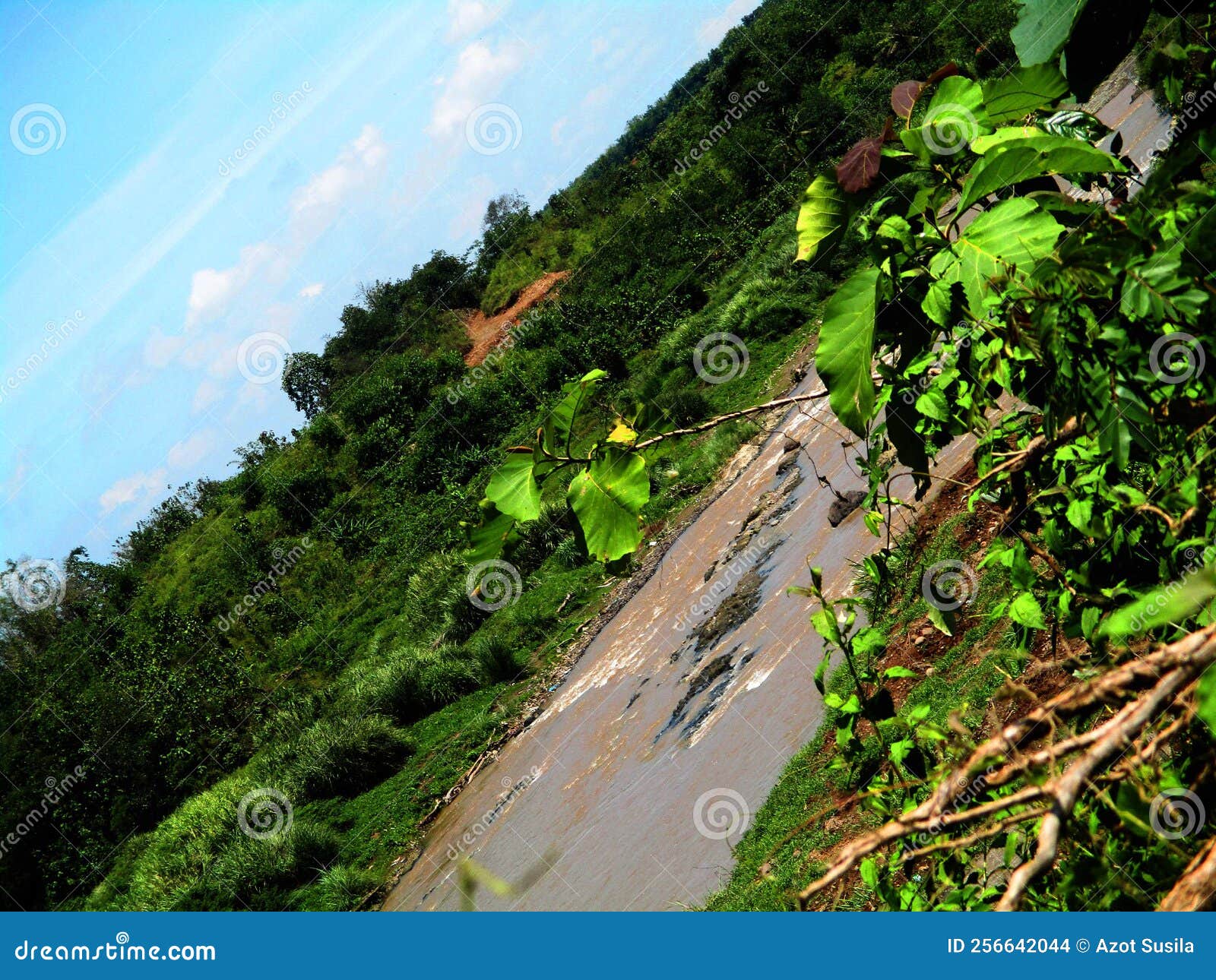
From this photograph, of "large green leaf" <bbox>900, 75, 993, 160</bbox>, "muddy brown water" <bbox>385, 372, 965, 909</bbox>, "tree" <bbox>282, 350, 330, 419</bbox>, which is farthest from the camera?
"tree" <bbox>282, 350, 330, 419</bbox>

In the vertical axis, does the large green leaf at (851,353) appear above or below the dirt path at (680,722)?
above

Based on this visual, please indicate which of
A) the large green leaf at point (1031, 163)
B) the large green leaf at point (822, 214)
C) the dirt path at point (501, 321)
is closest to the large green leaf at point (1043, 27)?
the large green leaf at point (1031, 163)

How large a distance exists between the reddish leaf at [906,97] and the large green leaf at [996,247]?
221mm

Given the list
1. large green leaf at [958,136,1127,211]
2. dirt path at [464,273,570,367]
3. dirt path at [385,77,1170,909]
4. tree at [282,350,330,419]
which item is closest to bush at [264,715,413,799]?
dirt path at [385,77,1170,909]

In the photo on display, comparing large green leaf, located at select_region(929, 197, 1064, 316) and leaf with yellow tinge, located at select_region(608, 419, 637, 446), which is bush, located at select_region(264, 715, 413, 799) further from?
large green leaf, located at select_region(929, 197, 1064, 316)

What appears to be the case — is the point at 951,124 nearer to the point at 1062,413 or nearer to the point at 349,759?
the point at 1062,413

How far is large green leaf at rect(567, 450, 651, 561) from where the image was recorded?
1.24 metres

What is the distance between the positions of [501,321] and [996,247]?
105 ft

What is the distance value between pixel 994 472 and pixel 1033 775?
689mm

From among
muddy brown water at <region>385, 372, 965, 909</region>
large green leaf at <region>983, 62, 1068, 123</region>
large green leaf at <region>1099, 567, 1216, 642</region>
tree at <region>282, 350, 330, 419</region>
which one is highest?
tree at <region>282, 350, 330, 419</region>

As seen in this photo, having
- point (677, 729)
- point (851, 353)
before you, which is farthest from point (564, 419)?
point (677, 729)

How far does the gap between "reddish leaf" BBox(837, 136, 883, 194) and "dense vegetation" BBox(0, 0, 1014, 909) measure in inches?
19.5

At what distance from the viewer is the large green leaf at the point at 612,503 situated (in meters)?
1.24

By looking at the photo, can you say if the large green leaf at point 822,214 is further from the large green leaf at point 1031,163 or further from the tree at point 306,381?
the tree at point 306,381
